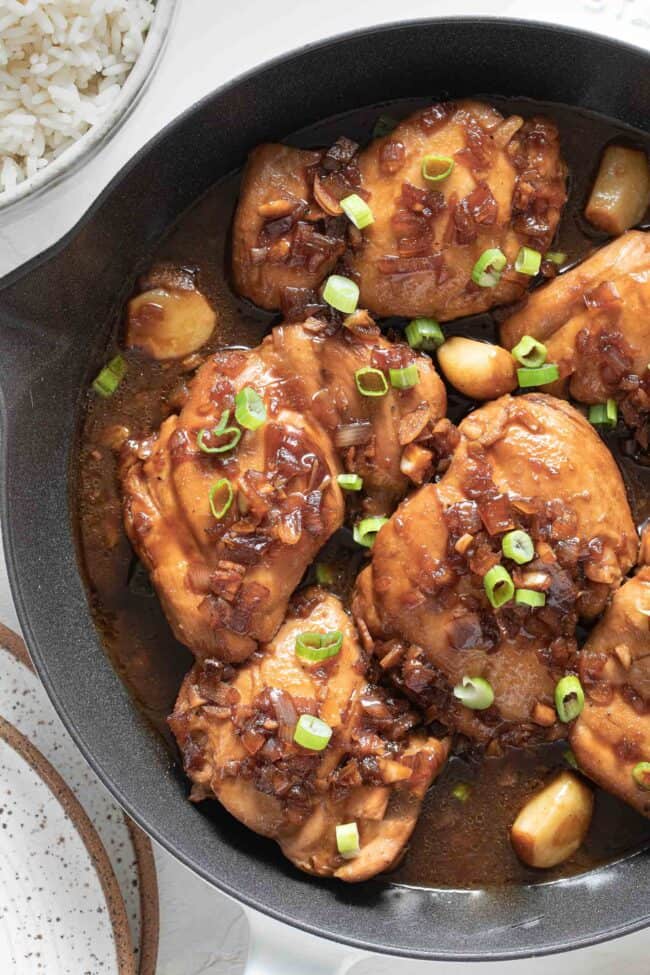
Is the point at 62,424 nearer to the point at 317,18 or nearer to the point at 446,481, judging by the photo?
the point at 446,481

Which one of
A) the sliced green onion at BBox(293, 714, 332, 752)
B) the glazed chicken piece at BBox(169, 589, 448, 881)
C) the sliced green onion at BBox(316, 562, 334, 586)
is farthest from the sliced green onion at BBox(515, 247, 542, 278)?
the sliced green onion at BBox(293, 714, 332, 752)

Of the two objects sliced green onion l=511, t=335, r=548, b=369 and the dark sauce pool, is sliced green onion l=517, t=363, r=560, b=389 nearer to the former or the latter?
sliced green onion l=511, t=335, r=548, b=369

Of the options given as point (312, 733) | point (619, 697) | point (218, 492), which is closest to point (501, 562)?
point (619, 697)

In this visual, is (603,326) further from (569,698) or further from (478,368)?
(569,698)

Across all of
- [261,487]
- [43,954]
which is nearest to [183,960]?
[43,954]

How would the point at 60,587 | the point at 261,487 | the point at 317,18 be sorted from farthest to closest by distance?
1. the point at 317,18
2. the point at 60,587
3. the point at 261,487

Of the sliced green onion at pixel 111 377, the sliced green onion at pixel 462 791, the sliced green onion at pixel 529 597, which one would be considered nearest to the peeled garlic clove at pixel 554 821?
the sliced green onion at pixel 462 791
